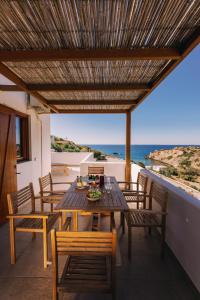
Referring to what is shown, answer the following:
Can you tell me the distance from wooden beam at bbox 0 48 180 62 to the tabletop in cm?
158

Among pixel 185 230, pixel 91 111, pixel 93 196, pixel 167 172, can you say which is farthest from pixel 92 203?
pixel 167 172

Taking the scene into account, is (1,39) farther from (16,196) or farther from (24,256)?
(24,256)

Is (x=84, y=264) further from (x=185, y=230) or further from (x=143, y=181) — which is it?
(x=143, y=181)

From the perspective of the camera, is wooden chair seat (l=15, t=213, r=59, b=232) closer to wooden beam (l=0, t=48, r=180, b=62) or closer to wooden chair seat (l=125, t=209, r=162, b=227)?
wooden chair seat (l=125, t=209, r=162, b=227)

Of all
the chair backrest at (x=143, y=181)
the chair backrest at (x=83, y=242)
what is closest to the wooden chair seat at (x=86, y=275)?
the chair backrest at (x=83, y=242)

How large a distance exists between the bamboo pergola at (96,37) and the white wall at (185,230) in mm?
1530

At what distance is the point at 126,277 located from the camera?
6.51 feet

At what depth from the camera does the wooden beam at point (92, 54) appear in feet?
5.88

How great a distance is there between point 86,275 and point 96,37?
2.02m

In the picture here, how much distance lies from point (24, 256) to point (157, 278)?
5.35 feet

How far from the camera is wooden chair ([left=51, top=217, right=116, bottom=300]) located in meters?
1.23

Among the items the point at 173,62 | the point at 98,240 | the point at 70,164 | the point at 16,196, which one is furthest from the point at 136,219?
the point at 70,164

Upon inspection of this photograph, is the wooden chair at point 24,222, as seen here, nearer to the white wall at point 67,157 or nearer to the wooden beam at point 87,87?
the wooden beam at point 87,87

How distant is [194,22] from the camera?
1433mm
